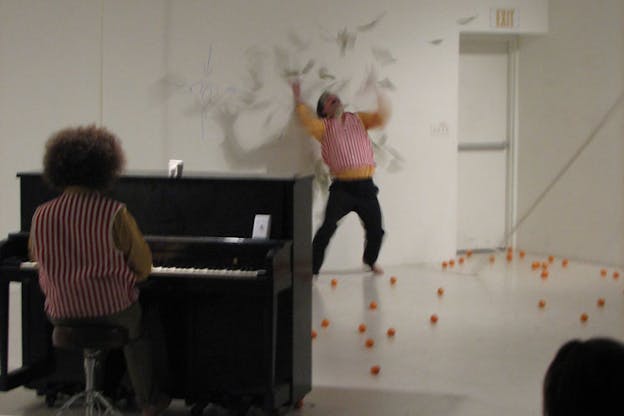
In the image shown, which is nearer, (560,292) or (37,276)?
(37,276)

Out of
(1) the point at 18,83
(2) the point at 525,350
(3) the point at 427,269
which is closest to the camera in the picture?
(2) the point at 525,350

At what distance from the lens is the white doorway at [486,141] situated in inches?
375

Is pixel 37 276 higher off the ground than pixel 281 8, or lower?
lower

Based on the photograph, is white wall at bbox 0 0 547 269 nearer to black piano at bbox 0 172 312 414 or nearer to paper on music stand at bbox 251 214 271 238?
black piano at bbox 0 172 312 414

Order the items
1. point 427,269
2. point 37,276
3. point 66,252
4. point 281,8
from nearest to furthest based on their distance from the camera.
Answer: point 66,252 < point 37,276 < point 281,8 < point 427,269

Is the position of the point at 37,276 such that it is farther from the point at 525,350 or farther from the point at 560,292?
the point at 560,292

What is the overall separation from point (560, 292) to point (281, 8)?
317cm

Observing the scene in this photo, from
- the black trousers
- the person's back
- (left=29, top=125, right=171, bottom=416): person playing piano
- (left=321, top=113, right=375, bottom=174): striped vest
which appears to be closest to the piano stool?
(left=29, top=125, right=171, bottom=416): person playing piano

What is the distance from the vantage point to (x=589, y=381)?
1.51 metres

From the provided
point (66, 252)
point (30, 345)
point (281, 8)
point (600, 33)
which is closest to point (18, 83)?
point (281, 8)

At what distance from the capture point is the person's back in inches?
59.0

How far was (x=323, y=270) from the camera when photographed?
838cm

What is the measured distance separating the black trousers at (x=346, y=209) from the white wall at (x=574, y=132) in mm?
2346

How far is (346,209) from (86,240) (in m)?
4.12
